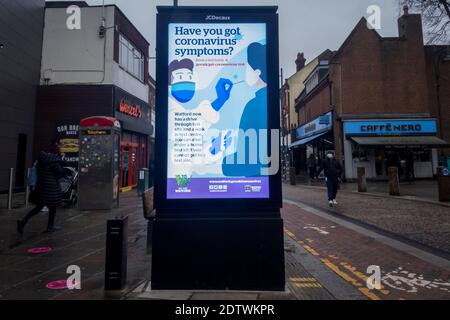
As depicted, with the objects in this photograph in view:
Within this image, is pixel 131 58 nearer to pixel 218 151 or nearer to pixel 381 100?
pixel 381 100

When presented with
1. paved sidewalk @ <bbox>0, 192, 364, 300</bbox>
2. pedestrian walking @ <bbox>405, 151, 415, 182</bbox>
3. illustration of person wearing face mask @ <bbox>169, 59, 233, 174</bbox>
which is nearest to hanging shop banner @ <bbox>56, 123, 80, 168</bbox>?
paved sidewalk @ <bbox>0, 192, 364, 300</bbox>

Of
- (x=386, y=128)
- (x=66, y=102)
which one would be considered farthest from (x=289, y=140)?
(x=66, y=102)

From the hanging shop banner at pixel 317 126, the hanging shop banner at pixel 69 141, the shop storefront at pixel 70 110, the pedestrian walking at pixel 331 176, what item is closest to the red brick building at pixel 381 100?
the hanging shop banner at pixel 317 126

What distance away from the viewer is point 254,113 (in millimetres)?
4344

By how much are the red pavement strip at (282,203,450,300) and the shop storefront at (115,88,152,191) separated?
42.6 ft

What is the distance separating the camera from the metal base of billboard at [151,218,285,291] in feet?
13.4

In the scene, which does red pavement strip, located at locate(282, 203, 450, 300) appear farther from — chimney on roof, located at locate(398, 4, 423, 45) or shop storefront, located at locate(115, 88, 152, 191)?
chimney on roof, located at locate(398, 4, 423, 45)

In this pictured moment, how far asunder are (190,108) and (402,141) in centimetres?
2435

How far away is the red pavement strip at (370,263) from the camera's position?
4219 mm

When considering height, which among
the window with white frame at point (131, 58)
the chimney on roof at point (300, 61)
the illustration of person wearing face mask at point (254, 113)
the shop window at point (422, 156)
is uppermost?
the chimney on roof at point (300, 61)

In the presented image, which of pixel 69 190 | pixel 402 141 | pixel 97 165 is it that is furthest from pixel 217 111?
pixel 402 141

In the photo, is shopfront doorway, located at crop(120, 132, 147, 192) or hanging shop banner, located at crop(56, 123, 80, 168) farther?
shopfront doorway, located at crop(120, 132, 147, 192)

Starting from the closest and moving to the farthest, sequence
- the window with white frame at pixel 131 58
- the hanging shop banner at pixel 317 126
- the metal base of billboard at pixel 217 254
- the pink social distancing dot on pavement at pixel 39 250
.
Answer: the metal base of billboard at pixel 217 254 → the pink social distancing dot on pavement at pixel 39 250 → the window with white frame at pixel 131 58 → the hanging shop banner at pixel 317 126

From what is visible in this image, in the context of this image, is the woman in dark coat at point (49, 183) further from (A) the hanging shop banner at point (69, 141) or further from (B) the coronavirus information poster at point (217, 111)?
(A) the hanging shop banner at point (69, 141)
